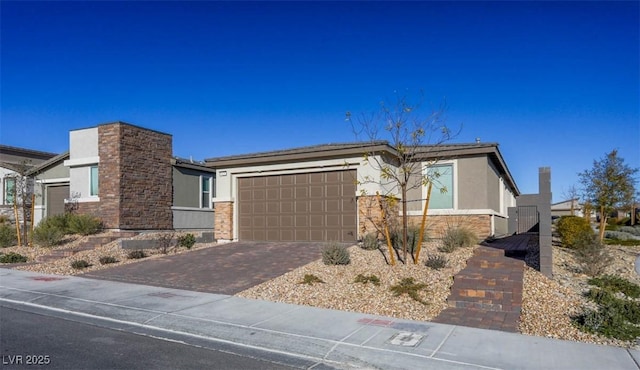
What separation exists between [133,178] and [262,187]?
252 inches

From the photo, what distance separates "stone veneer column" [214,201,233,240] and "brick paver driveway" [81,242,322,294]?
1.92m

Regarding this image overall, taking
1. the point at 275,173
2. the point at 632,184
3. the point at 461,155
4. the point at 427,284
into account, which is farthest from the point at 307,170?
the point at 632,184

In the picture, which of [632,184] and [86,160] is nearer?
[632,184]

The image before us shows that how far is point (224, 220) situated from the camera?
763 inches

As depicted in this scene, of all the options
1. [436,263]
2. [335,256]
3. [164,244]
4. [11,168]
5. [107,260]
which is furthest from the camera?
[11,168]

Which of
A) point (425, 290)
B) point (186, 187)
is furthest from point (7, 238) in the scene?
point (425, 290)

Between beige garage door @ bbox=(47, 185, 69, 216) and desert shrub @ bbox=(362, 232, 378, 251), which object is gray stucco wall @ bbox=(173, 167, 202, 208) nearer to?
beige garage door @ bbox=(47, 185, 69, 216)

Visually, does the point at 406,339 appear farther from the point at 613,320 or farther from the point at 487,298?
the point at 613,320

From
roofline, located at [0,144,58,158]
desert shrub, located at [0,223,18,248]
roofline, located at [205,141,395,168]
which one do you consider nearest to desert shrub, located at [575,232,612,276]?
roofline, located at [205,141,395,168]

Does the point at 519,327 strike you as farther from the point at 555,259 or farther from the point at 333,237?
the point at 333,237

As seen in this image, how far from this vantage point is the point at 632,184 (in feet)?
64.0

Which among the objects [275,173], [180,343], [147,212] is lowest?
[180,343]

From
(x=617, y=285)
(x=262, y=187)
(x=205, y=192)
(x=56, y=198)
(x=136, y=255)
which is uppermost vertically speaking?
(x=262, y=187)

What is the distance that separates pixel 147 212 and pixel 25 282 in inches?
375
